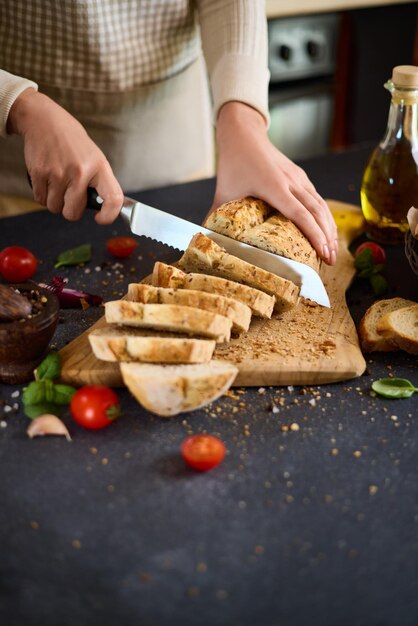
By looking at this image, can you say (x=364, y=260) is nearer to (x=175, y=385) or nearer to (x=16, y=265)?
(x=175, y=385)

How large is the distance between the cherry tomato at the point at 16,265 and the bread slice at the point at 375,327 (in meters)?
0.97

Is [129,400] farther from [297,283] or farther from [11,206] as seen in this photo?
[11,206]

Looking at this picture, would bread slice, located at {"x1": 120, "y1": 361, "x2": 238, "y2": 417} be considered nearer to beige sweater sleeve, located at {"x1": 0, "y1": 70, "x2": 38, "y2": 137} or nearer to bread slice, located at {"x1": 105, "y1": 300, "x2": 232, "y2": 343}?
bread slice, located at {"x1": 105, "y1": 300, "x2": 232, "y2": 343}

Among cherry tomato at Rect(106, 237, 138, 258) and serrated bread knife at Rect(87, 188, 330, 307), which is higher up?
serrated bread knife at Rect(87, 188, 330, 307)

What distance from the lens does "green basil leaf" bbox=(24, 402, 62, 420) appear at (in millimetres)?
1546

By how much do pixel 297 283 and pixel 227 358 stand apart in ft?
1.12

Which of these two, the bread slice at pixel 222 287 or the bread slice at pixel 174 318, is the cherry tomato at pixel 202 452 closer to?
the bread slice at pixel 174 318

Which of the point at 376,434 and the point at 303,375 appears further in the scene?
the point at 303,375

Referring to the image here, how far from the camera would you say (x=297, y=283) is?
6.21 ft

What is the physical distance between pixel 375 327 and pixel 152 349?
0.61m

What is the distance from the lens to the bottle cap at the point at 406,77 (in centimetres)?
207

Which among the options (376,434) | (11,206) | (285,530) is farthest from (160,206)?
(285,530)

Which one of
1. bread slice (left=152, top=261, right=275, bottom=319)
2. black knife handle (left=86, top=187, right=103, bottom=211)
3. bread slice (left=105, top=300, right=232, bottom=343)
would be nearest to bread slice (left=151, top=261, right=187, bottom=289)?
bread slice (left=152, top=261, right=275, bottom=319)

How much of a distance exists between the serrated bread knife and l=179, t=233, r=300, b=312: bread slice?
6 cm
